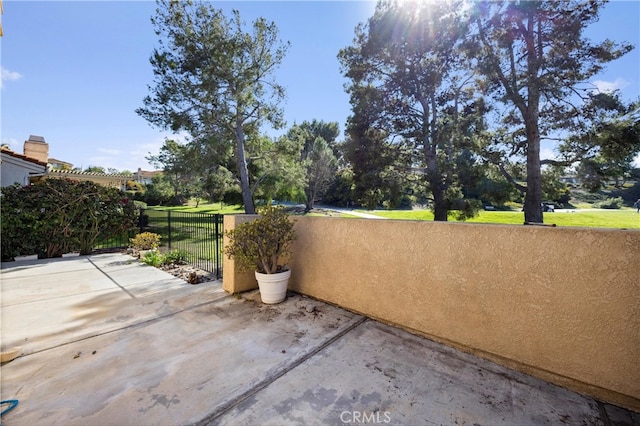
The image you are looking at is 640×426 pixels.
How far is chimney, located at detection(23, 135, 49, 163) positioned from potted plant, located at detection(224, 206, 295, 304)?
11.8 meters

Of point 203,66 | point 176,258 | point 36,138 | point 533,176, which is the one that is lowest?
point 176,258

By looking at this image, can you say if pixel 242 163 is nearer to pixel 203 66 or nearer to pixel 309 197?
pixel 203 66

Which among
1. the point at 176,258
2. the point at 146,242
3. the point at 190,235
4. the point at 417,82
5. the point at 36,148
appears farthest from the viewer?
the point at 417,82

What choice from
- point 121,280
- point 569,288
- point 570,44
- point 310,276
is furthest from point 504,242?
point 570,44

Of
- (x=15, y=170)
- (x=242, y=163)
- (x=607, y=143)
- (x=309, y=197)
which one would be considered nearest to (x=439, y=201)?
(x=607, y=143)

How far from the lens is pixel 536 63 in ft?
31.4

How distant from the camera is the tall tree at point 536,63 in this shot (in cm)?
910

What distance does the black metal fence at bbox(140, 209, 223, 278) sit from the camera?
209 inches

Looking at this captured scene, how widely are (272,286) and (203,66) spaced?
37.4 ft

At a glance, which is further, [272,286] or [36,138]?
[36,138]

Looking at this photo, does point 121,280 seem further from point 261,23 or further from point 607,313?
point 261,23

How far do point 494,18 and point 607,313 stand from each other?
1293cm

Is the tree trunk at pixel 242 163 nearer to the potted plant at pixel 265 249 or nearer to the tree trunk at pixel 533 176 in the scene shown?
the potted plant at pixel 265 249

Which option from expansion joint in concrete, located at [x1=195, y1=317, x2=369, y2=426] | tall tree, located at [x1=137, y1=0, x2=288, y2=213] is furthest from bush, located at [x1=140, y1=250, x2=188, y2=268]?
tall tree, located at [x1=137, y1=0, x2=288, y2=213]
